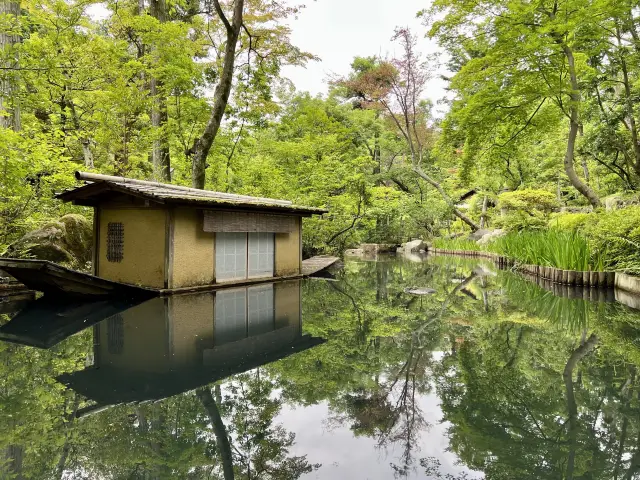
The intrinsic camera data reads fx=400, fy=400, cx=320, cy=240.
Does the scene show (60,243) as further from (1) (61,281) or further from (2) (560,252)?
(2) (560,252)

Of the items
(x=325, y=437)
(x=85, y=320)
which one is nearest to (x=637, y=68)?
(x=325, y=437)

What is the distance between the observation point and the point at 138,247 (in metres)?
8.45

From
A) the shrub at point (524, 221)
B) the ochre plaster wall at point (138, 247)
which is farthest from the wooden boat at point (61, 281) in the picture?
the shrub at point (524, 221)

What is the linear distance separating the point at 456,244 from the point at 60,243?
18985mm

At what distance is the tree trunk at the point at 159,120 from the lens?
13398mm

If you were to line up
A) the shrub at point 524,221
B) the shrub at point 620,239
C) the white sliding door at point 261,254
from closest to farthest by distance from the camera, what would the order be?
the shrub at point 620,239, the white sliding door at point 261,254, the shrub at point 524,221

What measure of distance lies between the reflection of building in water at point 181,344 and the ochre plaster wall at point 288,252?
3.43 metres

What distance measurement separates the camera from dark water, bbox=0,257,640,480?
7.69 feet

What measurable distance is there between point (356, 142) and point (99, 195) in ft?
71.5

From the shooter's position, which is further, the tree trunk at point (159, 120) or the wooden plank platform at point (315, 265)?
the tree trunk at point (159, 120)

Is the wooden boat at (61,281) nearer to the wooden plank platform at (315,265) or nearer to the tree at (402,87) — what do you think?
the wooden plank platform at (315,265)

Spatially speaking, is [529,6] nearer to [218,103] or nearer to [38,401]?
[218,103]

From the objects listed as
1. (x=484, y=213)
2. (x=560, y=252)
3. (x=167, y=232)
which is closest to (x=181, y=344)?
(x=167, y=232)

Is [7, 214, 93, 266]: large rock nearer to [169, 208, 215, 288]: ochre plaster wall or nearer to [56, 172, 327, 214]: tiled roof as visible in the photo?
[56, 172, 327, 214]: tiled roof
